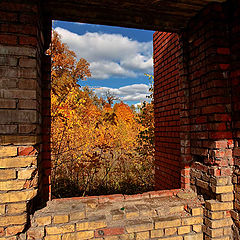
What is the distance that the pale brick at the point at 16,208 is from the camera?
1720mm

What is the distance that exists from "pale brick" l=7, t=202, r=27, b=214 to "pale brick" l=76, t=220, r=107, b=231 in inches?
23.3

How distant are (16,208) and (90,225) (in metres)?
0.78

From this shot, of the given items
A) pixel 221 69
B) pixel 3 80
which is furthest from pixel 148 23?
pixel 3 80

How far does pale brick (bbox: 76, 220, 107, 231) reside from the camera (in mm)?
1949

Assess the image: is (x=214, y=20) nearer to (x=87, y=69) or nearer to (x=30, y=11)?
(x=30, y=11)

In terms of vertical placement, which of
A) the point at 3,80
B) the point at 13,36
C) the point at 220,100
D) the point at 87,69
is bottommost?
the point at 220,100

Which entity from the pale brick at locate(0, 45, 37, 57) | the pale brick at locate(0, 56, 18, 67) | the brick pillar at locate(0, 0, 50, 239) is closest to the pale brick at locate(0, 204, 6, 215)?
the brick pillar at locate(0, 0, 50, 239)

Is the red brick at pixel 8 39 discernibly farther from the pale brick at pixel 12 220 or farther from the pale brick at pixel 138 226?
the pale brick at pixel 138 226

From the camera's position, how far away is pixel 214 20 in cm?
218

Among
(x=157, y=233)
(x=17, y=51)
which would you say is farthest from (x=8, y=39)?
(x=157, y=233)

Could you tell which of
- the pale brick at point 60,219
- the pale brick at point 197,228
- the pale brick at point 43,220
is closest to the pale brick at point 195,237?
the pale brick at point 197,228

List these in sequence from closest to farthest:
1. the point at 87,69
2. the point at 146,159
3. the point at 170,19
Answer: the point at 170,19 → the point at 146,159 → the point at 87,69

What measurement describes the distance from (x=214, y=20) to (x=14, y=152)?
2721mm

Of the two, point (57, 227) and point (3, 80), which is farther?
point (57, 227)
